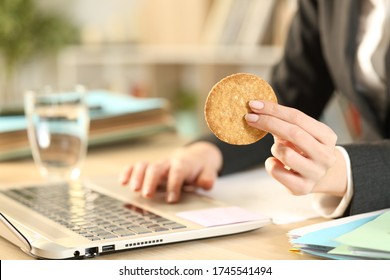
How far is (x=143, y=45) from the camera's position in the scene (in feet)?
13.7

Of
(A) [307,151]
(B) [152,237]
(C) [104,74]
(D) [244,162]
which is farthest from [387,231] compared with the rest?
(C) [104,74]

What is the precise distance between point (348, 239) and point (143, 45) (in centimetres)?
344

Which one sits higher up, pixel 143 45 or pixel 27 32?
pixel 143 45

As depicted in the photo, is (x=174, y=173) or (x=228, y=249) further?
(x=174, y=173)

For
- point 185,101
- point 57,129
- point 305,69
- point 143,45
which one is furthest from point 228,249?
point 143,45

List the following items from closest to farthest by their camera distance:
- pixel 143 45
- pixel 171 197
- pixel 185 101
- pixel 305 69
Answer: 1. pixel 171 197
2. pixel 305 69
3. pixel 185 101
4. pixel 143 45

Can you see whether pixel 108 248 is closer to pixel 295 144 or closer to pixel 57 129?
pixel 295 144

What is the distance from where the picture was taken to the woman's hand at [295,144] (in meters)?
0.87

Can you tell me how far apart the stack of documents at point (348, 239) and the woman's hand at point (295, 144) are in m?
0.06

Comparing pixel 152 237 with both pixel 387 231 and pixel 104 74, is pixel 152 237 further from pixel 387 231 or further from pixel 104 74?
pixel 104 74

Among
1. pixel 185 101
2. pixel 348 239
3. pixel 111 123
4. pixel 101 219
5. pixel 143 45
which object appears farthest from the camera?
pixel 143 45

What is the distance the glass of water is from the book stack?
0.21 meters

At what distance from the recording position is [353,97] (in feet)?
4.95

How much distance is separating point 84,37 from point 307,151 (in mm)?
3471
